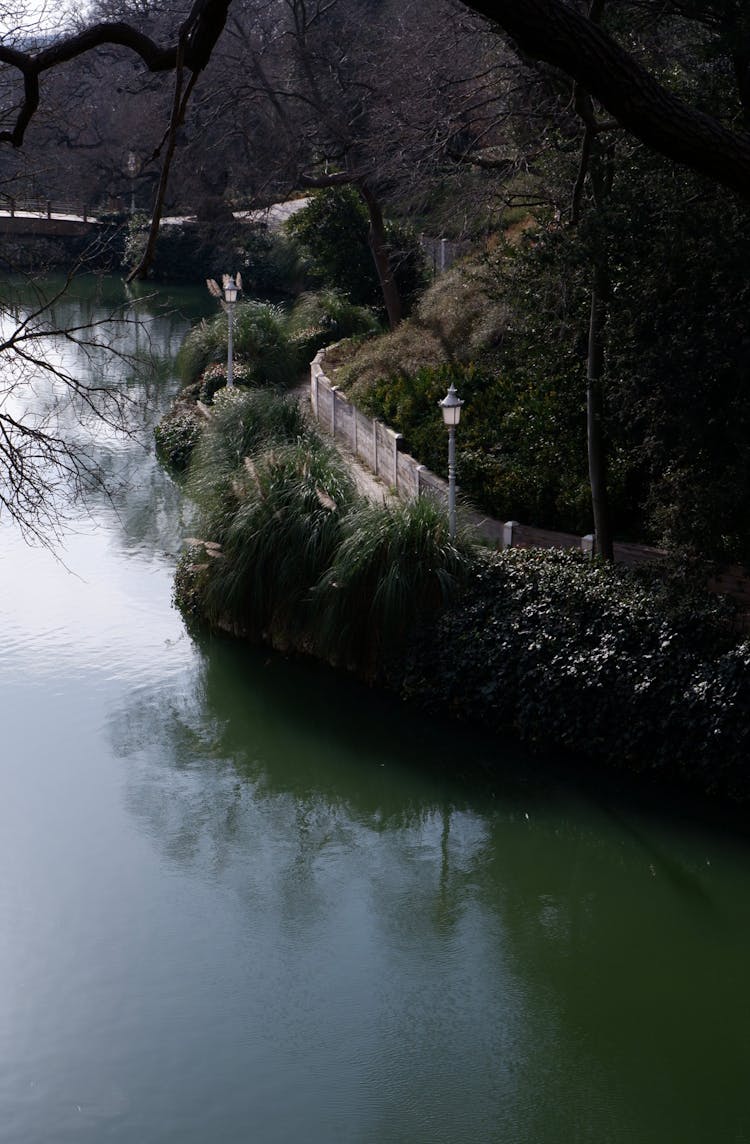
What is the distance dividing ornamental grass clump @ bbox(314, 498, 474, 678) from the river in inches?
22.7

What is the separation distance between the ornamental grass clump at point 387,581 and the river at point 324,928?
0.58m

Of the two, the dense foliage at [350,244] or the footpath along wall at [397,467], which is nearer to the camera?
the footpath along wall at [397,467]

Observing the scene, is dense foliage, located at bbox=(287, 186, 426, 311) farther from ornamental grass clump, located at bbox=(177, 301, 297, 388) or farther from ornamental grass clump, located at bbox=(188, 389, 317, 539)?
ornamental grass clump, located at bbox=(188, 389, 317, 539)

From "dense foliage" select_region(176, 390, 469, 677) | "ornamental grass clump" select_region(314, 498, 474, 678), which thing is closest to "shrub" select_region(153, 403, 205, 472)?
"dense foliage" select_region(176, 390, 469, 677)

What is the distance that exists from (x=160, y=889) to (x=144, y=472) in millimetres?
12803

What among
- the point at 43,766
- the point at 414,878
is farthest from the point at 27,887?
the point at 414,878

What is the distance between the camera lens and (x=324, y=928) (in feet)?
30.2

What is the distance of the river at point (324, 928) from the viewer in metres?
7.38

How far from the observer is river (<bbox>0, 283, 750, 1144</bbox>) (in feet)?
24.2

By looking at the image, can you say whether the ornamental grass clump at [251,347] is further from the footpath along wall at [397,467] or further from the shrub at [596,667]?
the shrub at [596,667]

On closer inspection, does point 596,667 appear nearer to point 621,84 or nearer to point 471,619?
point 471,619

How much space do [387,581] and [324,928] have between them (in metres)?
4.19

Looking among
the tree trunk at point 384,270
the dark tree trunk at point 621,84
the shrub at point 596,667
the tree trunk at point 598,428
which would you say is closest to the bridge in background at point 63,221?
the tree trunk at point 384,270

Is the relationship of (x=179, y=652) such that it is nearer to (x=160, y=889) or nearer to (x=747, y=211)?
(x=160, y=889)
